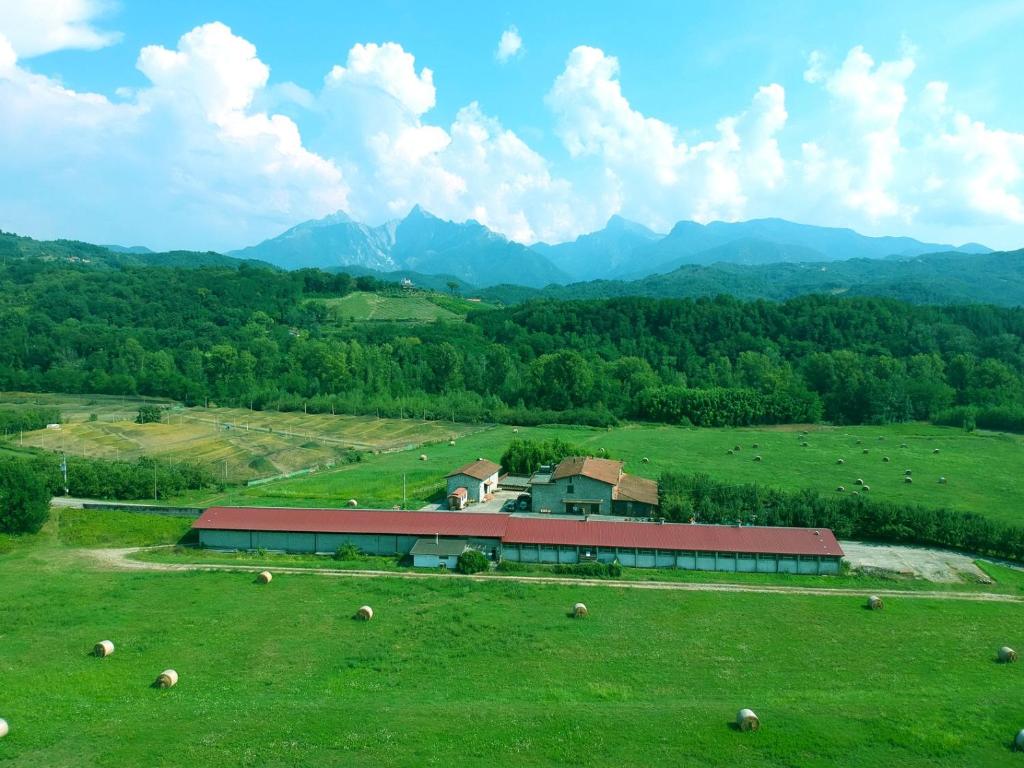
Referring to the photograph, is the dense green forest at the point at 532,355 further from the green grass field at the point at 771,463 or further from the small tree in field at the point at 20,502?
the small tree in field at the point at 20,502

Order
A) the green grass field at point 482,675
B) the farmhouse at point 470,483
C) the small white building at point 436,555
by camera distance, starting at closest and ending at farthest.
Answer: the green grass field at point 482,675
the small white building at point 436,555
the farmhouse at point 470,483

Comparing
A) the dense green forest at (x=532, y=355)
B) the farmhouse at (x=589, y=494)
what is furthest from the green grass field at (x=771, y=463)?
the farmhouse at (x=589, y=494)

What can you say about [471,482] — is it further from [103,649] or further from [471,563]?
[103,649]

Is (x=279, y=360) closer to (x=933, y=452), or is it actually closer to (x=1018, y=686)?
(x=933, y=452)

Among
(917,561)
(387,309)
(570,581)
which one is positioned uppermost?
(387,309)

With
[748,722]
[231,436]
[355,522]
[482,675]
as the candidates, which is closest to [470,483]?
[355,522]

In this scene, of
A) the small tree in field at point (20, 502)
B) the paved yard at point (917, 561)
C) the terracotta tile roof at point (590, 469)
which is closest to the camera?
the paved yard at point (917, 561)

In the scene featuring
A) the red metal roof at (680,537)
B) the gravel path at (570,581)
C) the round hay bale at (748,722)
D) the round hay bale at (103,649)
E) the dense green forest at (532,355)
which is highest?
the dense green forest at (532,355)
